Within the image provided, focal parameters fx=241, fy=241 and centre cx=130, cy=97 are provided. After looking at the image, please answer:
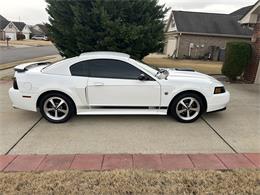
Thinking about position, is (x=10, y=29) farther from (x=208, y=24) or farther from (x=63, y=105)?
(x=63, y=105)

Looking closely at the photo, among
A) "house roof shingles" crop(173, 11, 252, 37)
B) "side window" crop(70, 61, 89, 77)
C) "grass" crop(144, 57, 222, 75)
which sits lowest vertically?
"grass" crop(144, 57, 222, 75)

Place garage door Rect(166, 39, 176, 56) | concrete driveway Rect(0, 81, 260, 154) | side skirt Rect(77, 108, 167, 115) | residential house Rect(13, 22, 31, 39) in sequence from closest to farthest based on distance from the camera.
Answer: concrete driveway Rect(0, 81, 260, 154) < side skirt Rect(77, 108, 167, 115) < garage door Rect(166, 39, 176, 56) < residential house Rect(13, 22, 31, 39)

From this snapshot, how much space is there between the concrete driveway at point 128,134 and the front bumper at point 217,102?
0.30 meters

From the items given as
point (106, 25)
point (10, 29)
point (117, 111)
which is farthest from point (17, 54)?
point (10, 29)

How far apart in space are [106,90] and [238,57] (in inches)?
263

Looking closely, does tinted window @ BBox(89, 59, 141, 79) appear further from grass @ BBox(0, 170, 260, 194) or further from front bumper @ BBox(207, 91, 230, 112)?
grass @ BBox(0, 170, 260, 194)

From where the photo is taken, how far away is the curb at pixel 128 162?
319cm

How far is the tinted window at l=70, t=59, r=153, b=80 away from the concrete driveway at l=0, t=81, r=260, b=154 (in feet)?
3.09

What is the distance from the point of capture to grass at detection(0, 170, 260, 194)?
271 cm

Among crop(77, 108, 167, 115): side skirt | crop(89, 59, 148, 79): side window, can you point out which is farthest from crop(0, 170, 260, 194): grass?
crop(89, 59, 148, 79): side window

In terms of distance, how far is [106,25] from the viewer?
28.9ft

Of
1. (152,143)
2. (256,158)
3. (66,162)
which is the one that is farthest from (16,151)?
(256,158)

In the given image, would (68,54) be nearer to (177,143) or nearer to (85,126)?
(85,126)

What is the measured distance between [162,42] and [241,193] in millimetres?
8874
